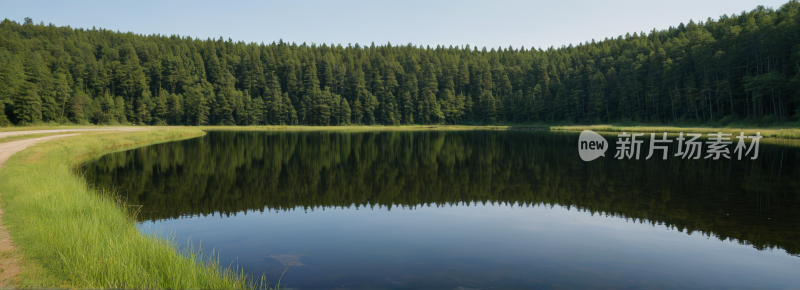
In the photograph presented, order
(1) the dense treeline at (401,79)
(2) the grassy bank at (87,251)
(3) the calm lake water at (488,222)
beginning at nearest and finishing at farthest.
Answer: (2) the grassy bank at (87,251) < (3) the calm lake water at (488,222) < (1) the dense treeline at (401,79)

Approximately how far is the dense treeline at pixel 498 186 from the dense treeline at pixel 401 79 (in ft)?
173

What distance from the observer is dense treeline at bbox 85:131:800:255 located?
42.2 feet

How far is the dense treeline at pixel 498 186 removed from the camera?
12.9 metres

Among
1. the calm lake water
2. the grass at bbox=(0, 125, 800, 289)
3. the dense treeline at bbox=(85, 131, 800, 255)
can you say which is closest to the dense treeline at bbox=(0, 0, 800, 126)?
the dense treeline at bbox=(85, 131, 800, 255)

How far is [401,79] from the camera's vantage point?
144 metres

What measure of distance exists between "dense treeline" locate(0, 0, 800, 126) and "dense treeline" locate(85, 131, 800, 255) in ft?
173

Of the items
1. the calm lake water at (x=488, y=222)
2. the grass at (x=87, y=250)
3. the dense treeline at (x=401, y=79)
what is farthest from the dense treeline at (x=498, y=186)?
the dense treeline at (x=401, y=79)

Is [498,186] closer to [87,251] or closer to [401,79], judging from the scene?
[87,251]

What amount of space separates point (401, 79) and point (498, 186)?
420 ft

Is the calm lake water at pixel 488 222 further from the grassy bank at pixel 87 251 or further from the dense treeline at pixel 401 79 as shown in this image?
the dense treeline at pixel 401 79

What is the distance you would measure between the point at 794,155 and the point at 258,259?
111 ft

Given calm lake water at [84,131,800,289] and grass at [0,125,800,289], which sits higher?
grass at [0,125,800,289]

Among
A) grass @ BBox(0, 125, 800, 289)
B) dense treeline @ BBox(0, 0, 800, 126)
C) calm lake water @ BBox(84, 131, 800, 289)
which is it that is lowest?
calm lake water @ BBox(84, 131, 800, 289)

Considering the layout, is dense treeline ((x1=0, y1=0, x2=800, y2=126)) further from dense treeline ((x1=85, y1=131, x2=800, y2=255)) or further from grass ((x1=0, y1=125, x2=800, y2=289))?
grass ((x1=0, y1=125, x2=800, y2=289))
